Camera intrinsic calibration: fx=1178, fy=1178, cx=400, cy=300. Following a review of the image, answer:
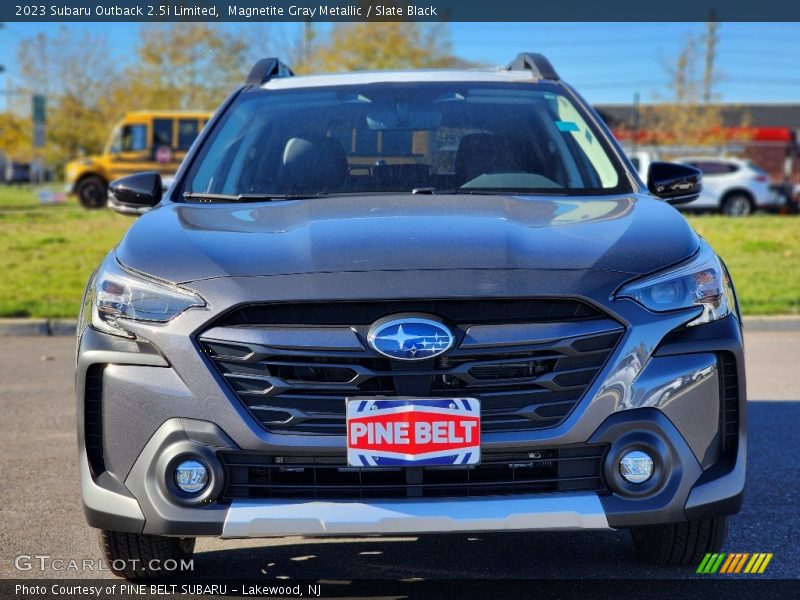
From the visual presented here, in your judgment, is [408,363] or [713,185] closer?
[408,363]

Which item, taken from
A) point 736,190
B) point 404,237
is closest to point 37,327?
point 404,237

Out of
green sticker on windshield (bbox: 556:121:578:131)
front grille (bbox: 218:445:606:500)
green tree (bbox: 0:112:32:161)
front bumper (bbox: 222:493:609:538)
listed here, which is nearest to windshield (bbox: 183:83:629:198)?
green sticker on windshield (bbox: 556:121:578:131)

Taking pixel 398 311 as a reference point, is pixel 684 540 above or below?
below

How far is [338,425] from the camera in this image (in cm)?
307

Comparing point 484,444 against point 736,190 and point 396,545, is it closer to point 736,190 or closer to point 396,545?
point 396,545

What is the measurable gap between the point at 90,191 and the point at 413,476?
30117 mm

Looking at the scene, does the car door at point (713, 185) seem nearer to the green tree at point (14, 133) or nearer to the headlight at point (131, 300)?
the headlight at point (131, 300)

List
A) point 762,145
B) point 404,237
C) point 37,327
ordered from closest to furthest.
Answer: point 404,237
point 37,327
point 762,145

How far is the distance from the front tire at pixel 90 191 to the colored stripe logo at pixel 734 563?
29380mm

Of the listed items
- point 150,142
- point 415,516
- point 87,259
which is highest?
point 415,516

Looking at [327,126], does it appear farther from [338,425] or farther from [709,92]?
[709,92]

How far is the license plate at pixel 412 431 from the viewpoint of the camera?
3.03 meters

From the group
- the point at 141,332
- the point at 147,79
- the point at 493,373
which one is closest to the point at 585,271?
the point at 493,373

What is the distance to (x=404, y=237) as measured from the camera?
336 centimetres
